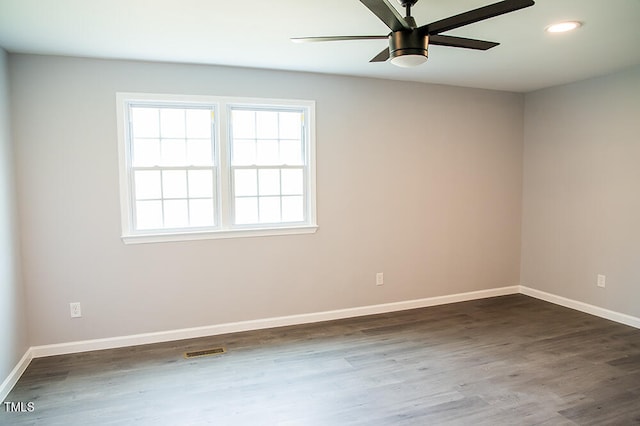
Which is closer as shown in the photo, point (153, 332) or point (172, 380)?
point (172, 380)

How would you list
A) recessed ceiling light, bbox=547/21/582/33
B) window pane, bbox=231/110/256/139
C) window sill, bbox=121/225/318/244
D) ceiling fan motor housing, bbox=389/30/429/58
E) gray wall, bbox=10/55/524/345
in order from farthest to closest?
window pane, bbox=231/110/256/139 → window sill, bbox=121/225/318/244 → gray wall, bbox=10/55/524/345 → recessed ceiling light, bbox=547/21/582/33 → ceiling fan motor housing, bbox=389/30/429/58

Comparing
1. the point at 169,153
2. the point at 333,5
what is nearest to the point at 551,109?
the point at 333,5

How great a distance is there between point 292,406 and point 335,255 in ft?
5.98

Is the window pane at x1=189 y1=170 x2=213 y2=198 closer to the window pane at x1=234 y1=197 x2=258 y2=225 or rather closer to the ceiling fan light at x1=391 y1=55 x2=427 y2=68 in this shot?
the window pane at x1=234 y1=197 x2=258 y2=225

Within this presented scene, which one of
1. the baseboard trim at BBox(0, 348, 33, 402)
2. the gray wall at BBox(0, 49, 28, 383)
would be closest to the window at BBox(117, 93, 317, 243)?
the gray wall at BBox(0, 49, 28, 383)

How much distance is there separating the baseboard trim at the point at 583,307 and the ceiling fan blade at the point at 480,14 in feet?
11.8

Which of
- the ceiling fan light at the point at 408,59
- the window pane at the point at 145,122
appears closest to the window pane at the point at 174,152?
the window pane at the point at 145,122

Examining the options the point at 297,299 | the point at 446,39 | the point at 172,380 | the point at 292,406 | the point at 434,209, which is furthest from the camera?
the point at 434,209

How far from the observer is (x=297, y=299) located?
13.5 ft

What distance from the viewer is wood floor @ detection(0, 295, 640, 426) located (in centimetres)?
253

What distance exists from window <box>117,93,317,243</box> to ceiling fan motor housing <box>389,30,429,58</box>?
2006 mm

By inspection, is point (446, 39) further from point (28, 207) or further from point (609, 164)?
A: point (28, 207)

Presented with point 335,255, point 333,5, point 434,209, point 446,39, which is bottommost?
point 335,255

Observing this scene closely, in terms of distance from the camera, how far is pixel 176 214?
3.75m
